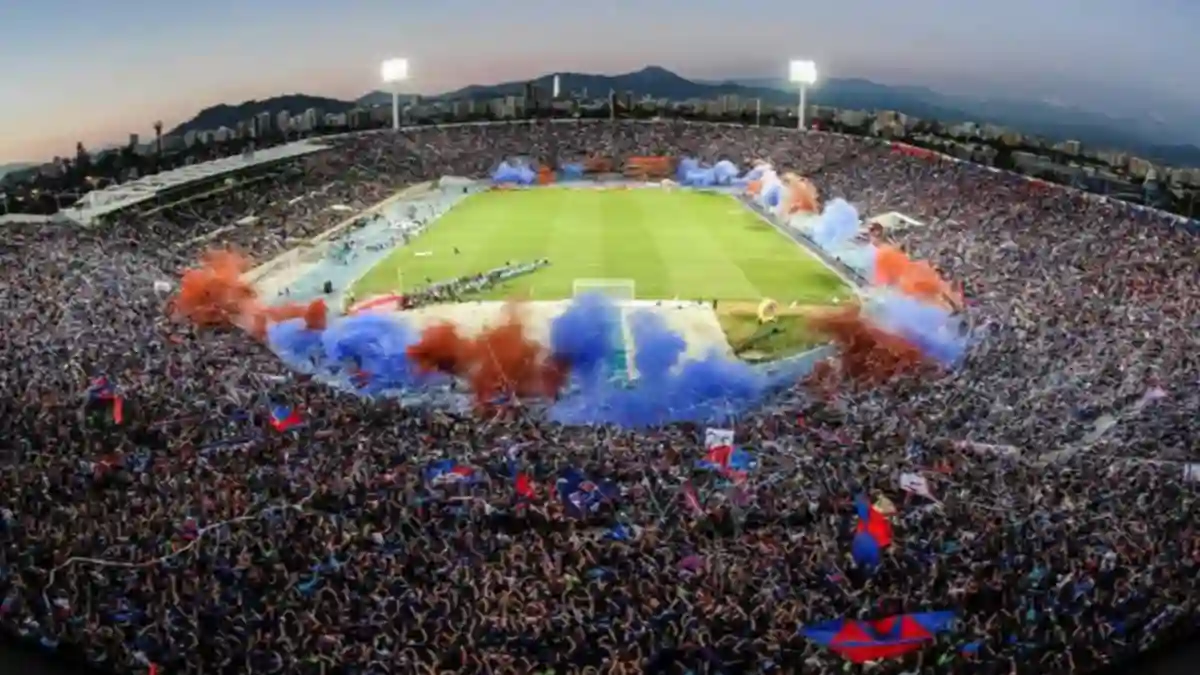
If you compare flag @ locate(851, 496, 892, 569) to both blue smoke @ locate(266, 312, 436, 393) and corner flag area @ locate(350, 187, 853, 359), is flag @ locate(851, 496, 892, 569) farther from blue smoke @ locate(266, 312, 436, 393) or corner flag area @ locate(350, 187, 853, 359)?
corner flag area @ locate(350, 187, 853, 359)

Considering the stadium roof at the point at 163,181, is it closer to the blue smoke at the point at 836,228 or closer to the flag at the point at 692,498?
the blue smoke at the point at 836,228

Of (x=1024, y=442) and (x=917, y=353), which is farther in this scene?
(x=917, y=353)

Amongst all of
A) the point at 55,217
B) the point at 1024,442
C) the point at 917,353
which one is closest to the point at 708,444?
the point at 1024,442

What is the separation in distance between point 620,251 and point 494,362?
48.0 feet

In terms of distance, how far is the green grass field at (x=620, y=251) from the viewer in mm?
26719

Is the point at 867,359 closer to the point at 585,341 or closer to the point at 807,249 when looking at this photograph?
the point at 585,341

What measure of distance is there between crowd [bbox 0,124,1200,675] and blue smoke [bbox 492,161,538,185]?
28689mm

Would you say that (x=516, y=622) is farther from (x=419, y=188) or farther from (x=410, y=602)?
(x=419, y=188)

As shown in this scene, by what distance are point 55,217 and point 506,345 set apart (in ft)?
51.4

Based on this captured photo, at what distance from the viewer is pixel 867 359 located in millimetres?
18172

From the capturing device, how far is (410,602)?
8805 millimetres

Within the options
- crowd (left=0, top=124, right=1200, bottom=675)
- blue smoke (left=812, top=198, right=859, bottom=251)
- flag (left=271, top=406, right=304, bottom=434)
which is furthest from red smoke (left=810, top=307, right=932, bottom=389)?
blue smoke (left=812, top=198, right=859, bottom=251)

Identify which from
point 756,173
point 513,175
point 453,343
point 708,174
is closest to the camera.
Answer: point 453,343

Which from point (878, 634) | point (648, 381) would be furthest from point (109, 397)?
point (878, 634)
